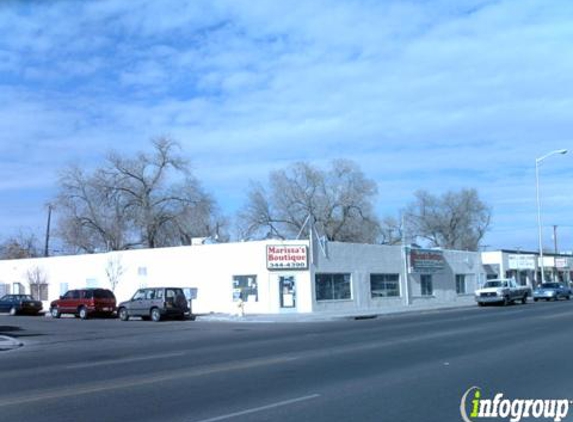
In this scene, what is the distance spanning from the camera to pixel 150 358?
1711 centimetres

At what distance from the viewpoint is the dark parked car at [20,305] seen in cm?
4653

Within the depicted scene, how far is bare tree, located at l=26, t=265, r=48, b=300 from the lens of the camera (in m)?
52.1

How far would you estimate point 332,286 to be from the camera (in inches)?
1719

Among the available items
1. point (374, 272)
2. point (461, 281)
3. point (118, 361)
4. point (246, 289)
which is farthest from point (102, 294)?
point (461, 281)

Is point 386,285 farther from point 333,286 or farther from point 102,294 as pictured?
point 102,294

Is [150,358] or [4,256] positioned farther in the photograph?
[4,256]

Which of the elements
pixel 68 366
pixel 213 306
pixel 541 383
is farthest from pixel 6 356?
pixel 213 306

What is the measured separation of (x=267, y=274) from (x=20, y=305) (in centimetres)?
1738

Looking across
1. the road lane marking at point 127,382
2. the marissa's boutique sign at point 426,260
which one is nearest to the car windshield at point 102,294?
the marissa's boutique sign at point 426,260

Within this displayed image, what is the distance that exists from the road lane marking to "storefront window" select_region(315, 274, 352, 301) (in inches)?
1050

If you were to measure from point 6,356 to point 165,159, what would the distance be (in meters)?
46.7

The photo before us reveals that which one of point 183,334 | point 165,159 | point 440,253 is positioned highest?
point 165,159

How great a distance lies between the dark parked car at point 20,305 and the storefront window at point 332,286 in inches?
749

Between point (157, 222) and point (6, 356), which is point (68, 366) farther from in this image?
point (157, 222)
